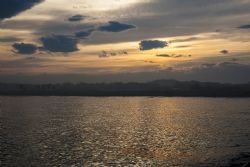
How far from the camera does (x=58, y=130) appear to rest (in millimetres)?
92875

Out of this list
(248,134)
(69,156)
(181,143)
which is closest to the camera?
(69,156)

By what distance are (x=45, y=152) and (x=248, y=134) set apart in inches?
1774

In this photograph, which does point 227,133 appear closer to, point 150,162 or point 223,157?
point 223,157

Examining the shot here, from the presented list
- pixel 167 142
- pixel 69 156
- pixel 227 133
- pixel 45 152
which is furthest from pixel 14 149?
pixel 227 133

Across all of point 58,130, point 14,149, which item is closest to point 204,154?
point 14,149

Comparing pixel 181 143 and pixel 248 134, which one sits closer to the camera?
pixel 181 143

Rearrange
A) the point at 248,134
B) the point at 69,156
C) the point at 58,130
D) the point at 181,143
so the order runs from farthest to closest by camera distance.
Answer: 1. the point at 58,130
2. the point at 248,134
3. the point at 181,143
4. the point at 69,156

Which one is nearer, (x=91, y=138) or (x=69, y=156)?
(x=69, y=156)

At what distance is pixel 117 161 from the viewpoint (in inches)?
2114

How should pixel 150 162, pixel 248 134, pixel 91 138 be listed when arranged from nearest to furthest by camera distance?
pixel 150 162
pixel 91 138
pixel 248 134

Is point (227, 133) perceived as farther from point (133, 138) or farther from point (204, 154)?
point (204, 154)

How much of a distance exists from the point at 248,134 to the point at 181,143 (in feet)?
65.3

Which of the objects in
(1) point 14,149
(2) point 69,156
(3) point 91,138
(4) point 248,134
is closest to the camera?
(2) point 69,156

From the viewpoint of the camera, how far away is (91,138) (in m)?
Answer: 78.2
